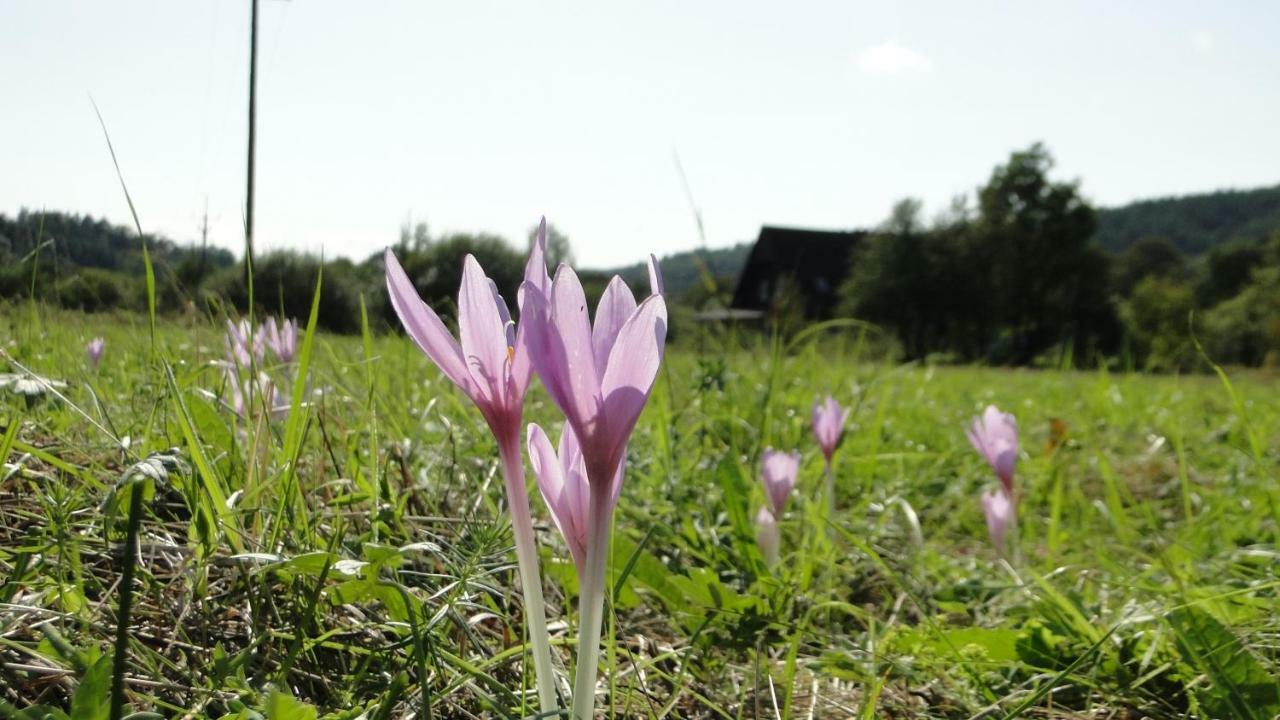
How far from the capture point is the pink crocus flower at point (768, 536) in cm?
216

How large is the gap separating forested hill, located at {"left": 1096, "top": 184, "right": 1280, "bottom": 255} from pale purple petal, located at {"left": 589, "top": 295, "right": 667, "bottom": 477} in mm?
129724

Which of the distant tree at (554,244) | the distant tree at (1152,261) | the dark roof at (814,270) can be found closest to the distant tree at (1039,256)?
the dark roof at (814,270)

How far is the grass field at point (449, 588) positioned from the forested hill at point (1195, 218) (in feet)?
421

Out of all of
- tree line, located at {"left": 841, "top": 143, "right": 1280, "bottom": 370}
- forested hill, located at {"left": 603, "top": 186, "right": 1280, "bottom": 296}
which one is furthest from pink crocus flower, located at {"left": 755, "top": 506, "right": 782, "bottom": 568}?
forested hill, located at {"left": 603, "top": 186, "right": 1280, "bottom": 296}

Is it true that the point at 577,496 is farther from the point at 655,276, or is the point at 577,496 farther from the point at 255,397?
the point at 255,397

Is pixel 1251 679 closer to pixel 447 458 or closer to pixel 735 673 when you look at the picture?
pixel 735 673

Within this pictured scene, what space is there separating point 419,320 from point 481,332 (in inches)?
2.5

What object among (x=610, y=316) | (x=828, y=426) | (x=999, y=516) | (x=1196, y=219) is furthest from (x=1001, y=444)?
(x=1196, y=219)

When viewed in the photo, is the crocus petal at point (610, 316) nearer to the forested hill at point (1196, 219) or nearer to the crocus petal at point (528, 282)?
the crocus petal at point (528, 282)

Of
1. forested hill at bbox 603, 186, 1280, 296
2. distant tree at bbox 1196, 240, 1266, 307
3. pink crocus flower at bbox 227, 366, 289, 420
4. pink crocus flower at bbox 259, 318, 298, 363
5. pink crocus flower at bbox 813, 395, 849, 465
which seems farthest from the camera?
forested hill at bbox 603, 186, 1280, 296

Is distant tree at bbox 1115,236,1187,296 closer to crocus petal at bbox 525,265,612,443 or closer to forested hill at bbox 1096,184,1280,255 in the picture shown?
forested hill at bbox 1096,184,1280,255

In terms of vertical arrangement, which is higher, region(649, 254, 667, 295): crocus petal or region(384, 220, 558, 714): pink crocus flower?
region(649, 254, 667, 295): crocus petal

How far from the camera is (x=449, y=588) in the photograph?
1.14 m

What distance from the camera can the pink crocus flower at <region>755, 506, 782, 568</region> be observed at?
2.16 meters
